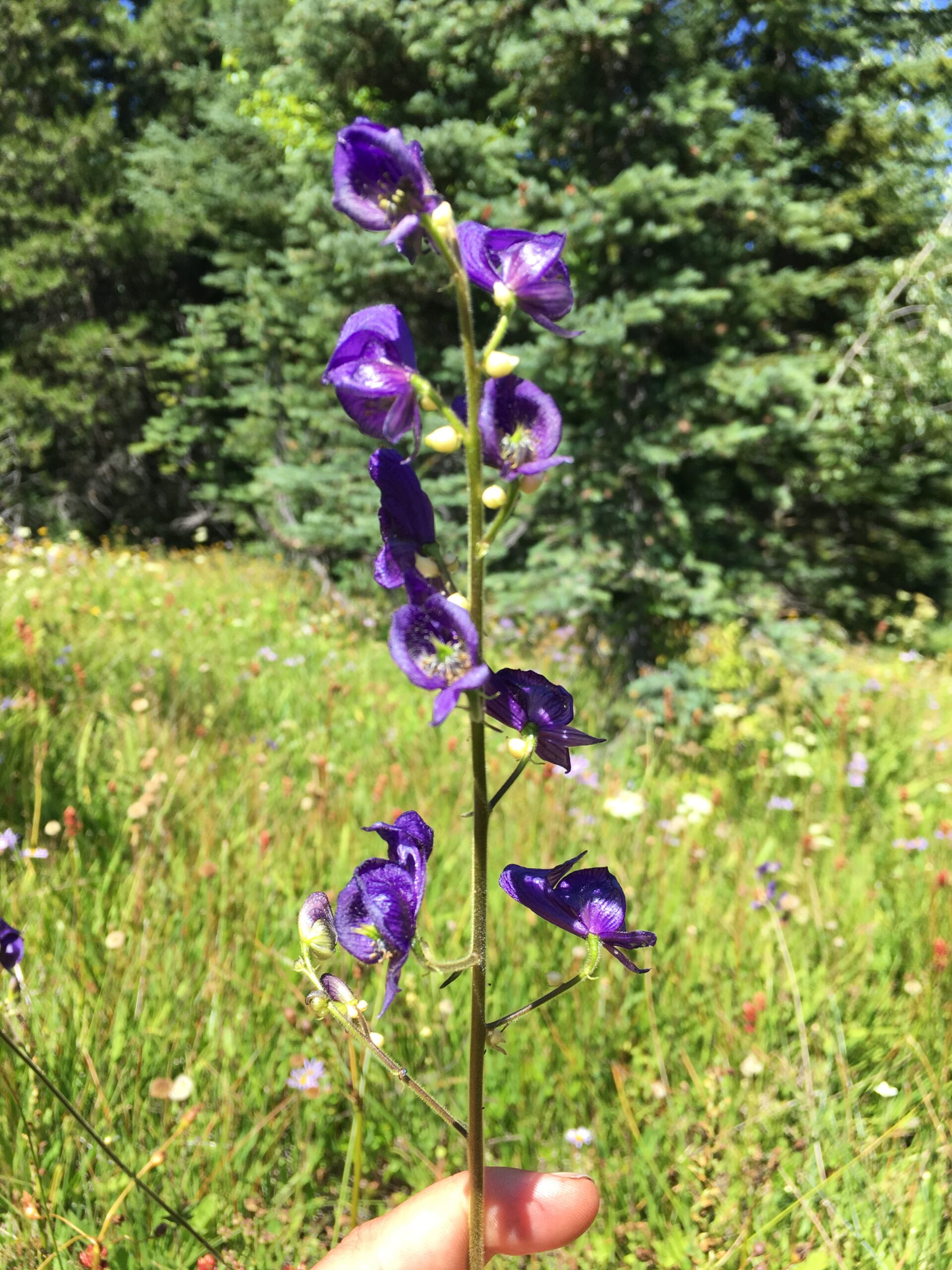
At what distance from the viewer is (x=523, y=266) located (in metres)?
0.79

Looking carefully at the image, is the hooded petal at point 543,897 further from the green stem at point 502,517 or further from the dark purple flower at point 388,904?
the green stem at point 502,517

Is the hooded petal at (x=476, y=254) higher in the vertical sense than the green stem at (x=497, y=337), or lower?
higher

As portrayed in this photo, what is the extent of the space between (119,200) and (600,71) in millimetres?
10377

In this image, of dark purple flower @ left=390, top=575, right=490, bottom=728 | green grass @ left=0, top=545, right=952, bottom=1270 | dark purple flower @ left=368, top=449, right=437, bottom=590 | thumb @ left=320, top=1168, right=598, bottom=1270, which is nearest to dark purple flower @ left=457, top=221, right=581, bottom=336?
dark purple flower @ left=368, top=449, right=437, bottom=590

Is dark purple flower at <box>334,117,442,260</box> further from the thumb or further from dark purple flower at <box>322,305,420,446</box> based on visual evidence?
the thumb

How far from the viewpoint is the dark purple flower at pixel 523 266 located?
0.79m

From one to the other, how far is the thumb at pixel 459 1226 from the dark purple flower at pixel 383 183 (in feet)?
3.46

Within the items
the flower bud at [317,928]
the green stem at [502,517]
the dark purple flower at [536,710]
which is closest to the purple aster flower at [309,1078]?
the flower bud at [317,928]

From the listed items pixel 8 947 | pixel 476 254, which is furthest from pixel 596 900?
pixel 8 947

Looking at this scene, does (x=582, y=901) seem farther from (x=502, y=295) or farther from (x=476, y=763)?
(x=502, y=295)

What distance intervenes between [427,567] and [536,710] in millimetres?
183

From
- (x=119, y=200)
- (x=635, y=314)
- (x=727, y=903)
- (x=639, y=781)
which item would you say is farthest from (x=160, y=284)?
(x=727, y=903)

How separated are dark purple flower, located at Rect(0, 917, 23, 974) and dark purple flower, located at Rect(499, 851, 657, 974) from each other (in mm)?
755

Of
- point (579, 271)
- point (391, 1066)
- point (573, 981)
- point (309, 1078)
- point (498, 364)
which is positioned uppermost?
point (498, 364)
